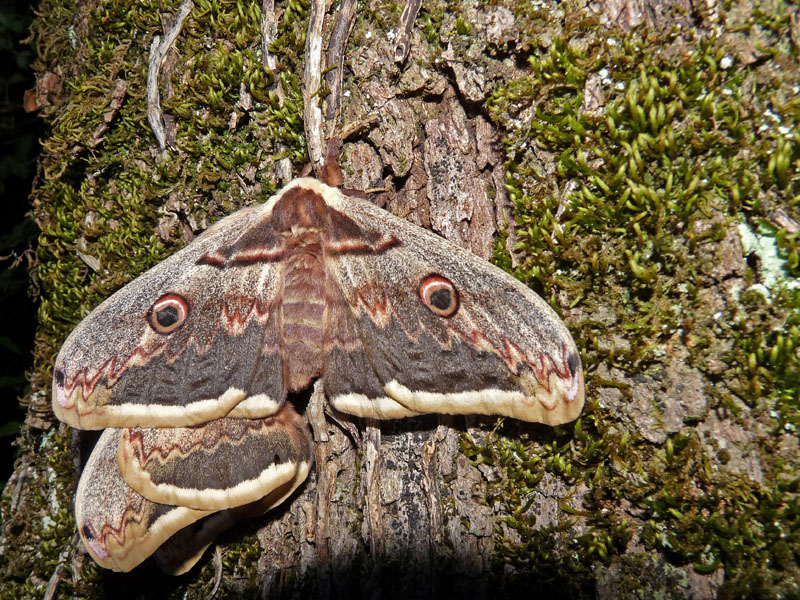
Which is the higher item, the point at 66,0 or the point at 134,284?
the point at 66,0

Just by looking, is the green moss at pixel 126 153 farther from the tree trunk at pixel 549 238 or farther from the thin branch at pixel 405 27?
the thin branch at pixel 405 27

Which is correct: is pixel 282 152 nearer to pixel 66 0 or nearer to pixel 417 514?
pixel 417 514

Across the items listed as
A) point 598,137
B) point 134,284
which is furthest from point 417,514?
point 598,137

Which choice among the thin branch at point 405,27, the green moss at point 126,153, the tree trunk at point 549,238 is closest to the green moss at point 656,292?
the tree trunk at point 549,238

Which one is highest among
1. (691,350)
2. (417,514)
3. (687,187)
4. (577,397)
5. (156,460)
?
(687,187)

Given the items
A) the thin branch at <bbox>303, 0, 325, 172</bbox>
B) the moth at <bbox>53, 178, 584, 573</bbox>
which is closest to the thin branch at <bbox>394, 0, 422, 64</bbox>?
the thin branch at <bbox>303, 0, 325, 172</bbox>

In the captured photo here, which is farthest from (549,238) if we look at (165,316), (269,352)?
(165,316)
